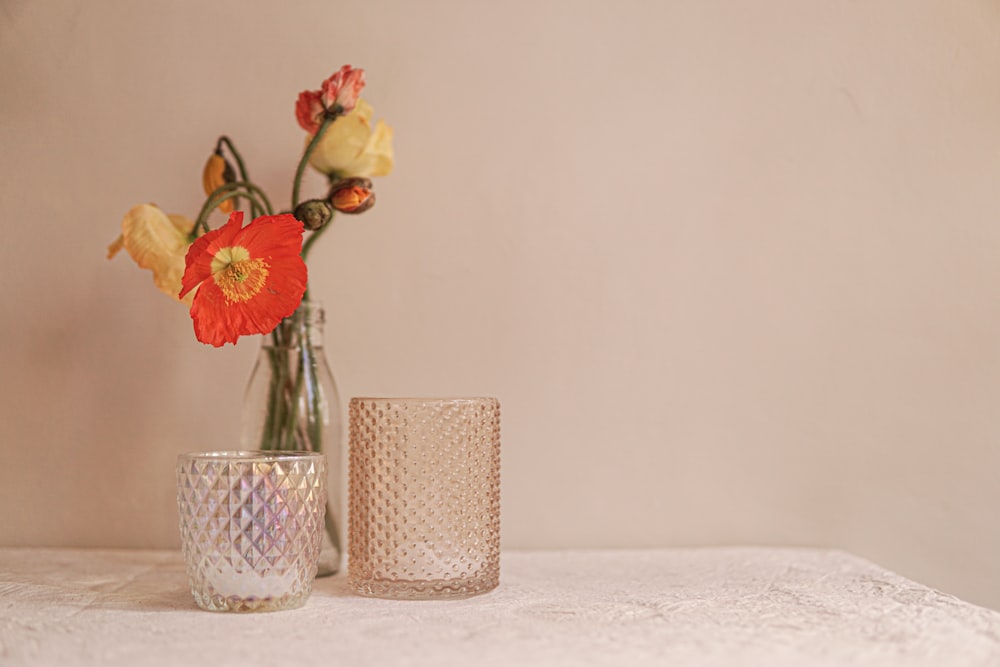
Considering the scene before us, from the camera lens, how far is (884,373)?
0.98 metres

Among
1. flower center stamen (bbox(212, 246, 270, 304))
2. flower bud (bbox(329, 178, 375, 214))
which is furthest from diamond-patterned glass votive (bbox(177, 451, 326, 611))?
flower bud (bbox(329, 178, 375, 214))

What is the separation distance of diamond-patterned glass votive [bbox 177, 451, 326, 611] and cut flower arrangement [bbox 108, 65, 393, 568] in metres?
0.11

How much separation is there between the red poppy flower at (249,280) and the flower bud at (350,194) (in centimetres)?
9

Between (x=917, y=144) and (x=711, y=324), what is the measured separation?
1.01 feet

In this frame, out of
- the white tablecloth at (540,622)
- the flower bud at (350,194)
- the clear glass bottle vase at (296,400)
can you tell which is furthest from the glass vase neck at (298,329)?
the white tablecloth at (540,622)

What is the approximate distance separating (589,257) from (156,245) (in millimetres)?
444

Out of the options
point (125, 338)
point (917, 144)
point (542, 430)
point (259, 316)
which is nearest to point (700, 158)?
point (917, 144)

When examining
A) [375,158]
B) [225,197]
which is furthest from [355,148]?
A: [225,197]

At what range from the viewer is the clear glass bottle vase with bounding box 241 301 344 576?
0.81 m

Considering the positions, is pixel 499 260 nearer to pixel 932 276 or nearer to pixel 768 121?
pixel 768 121

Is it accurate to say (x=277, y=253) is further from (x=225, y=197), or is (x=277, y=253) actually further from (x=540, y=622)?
(x=540, y=622)

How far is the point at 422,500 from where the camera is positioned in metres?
0.72

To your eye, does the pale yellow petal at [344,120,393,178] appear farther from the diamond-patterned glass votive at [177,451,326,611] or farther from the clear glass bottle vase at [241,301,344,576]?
the diamond-patterned glass votive at [177,451,326,611]

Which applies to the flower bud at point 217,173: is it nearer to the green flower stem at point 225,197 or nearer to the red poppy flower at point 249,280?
the green flower stem at point 225,197
